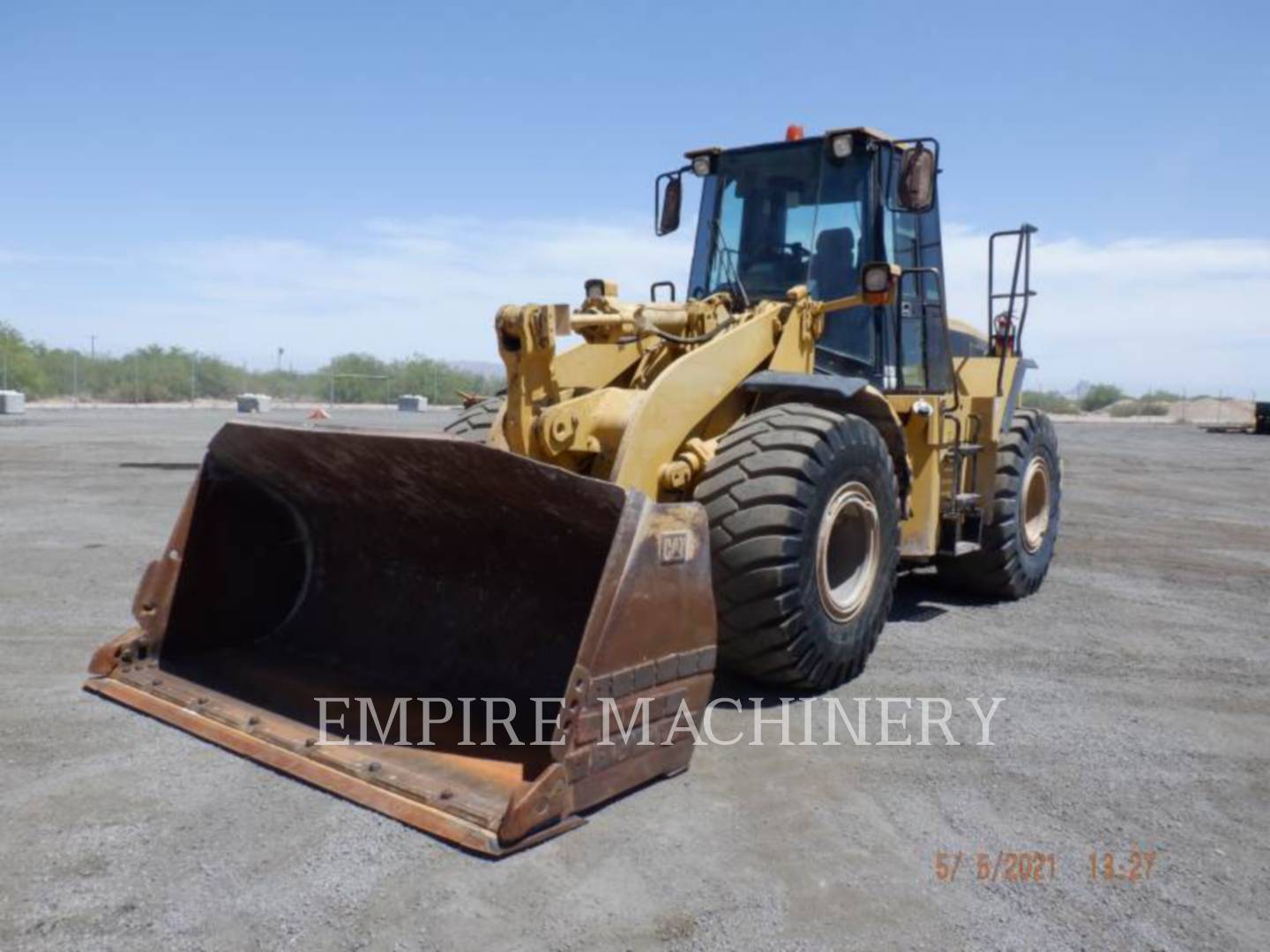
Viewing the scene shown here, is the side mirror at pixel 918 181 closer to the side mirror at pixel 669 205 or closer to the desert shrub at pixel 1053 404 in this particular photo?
the side mirror at pixel 669 205

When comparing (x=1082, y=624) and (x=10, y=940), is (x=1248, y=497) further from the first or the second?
(x=10, y=940)

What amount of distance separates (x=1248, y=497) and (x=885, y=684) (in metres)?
13.2

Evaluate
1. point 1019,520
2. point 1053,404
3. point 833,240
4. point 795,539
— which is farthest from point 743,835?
point 1053,404

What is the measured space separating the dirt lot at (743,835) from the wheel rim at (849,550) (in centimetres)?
46

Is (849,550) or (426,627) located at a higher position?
(849,550)

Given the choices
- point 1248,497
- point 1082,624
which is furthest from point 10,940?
point 1248,497

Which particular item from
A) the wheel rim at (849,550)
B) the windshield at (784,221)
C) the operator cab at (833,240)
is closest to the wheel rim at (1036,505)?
the operator cab at (833,240)

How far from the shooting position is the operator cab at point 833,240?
20.7 feet

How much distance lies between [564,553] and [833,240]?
111 inches

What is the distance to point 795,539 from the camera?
179 inches

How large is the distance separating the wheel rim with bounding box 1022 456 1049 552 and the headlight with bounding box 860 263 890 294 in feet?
9.36

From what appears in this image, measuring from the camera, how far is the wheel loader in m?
3.73
